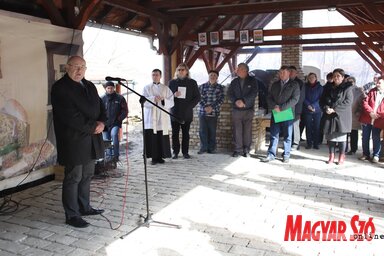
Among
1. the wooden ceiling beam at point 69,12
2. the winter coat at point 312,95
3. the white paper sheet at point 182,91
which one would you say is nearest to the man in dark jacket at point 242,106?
the white paper sheet at point 182,91

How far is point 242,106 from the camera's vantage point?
234 inches

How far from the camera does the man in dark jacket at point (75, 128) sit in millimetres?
3098

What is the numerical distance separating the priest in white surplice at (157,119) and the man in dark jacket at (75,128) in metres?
2.12

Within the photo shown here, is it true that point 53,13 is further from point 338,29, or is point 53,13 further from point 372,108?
point 338,29

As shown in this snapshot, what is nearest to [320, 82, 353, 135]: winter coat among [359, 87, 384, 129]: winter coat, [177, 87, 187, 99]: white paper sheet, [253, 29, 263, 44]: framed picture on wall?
[359, 87, 384, 129]: winter coat

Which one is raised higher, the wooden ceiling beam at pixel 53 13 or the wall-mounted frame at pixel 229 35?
the wall-mounted frame at pixel 229 35

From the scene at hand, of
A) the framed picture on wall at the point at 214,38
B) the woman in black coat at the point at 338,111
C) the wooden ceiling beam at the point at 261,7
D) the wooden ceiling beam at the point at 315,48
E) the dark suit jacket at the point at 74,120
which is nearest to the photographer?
the dark suit jacket at the point at 74,120

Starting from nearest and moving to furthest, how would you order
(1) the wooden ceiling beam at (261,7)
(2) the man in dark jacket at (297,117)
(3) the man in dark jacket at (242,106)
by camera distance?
(3) the man in dark jacket at (242,106) < (2) the man in dark jacket at (297,117) < (1) the wooden ceiling beam at (261,7)

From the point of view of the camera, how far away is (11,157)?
13.2ft

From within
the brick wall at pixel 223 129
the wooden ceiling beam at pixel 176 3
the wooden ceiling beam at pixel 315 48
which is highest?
the wooden ceiling beam at pixel 315 48

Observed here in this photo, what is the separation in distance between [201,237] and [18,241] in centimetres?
150

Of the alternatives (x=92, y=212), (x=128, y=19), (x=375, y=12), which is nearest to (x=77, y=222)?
(x=92, y=212)

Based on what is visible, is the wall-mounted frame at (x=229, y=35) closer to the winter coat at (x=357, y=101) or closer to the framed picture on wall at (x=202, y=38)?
the framed picture on wall at (x=202, y=38)

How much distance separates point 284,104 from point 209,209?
2615 mm
